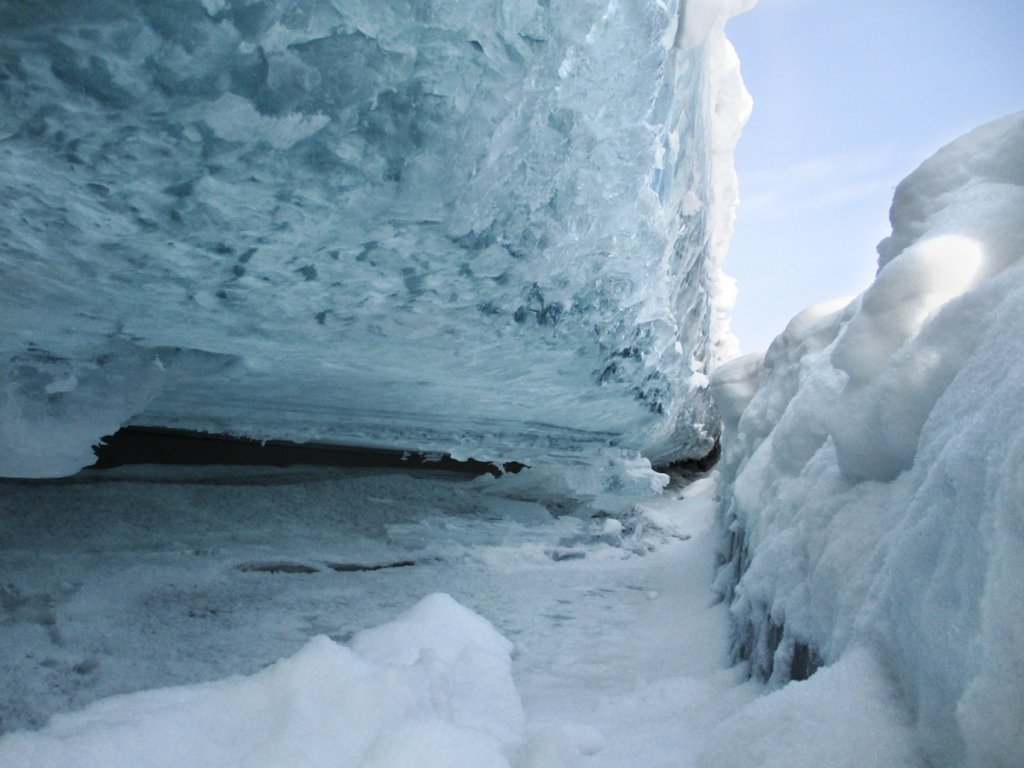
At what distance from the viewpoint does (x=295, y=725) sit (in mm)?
1358

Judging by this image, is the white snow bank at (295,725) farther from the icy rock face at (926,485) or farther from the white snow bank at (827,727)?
the icy rock face at (926,485)

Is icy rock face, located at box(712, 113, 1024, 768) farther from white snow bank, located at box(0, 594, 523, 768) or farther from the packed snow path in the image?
white snow bank, located at box(0, 594, 523, 768)

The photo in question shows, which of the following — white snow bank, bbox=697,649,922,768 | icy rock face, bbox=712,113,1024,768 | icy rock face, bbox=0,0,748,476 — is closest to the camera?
icy rock face, bbox=712,113,1024,768

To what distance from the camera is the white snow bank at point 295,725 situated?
49.6 inches

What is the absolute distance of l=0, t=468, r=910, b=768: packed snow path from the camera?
1.32 metres

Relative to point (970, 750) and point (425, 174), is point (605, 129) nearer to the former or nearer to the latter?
point (425, 174)

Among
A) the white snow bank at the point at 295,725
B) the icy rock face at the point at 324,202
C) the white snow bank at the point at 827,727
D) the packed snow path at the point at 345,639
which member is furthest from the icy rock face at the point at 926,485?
the icy rock face at the point at 324,202

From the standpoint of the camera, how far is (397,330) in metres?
2.57

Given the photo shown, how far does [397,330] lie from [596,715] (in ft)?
4.89

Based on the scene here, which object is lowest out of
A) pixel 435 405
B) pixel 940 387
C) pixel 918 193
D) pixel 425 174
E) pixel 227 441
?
pixel 227 441

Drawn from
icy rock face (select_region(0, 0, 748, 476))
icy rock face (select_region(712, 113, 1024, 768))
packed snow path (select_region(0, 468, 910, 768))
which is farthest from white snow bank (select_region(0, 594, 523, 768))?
icy rock face (select_region(0, 0, 748, 476))

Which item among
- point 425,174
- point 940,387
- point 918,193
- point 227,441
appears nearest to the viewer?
point 940,387

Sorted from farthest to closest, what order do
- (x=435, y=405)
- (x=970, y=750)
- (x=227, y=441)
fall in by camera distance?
1. (x=227, y=441)
2. (x=435, y=405)
3. (x=970, y=750)

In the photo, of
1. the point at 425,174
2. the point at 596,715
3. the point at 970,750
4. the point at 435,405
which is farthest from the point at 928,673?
the point at 435,405
